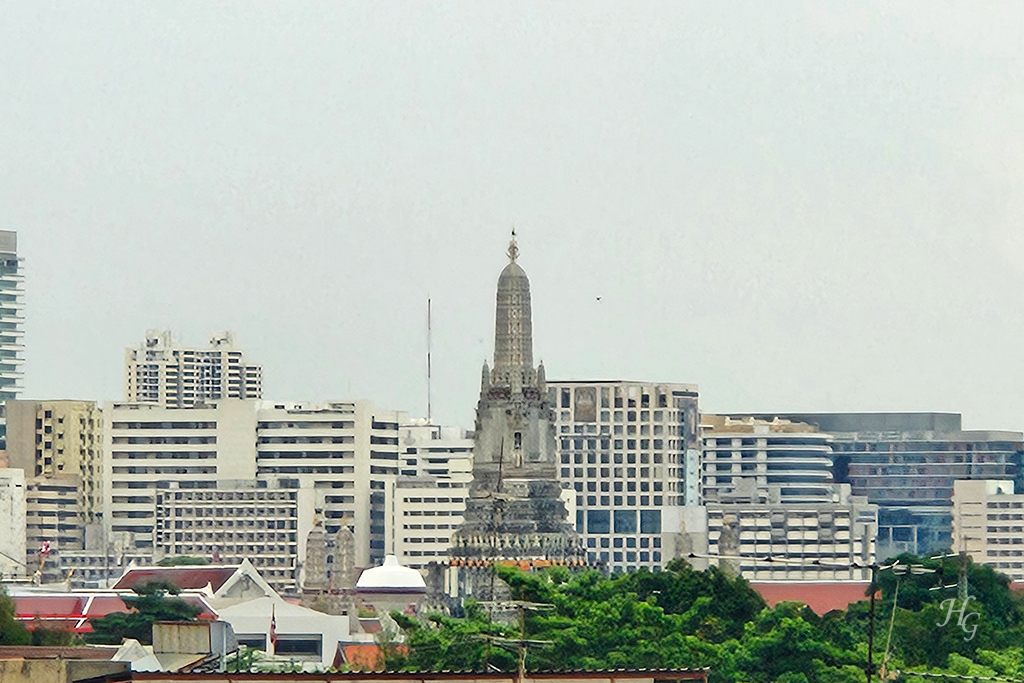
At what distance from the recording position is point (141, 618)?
438ft

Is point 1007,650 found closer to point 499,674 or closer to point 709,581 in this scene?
point 709,581

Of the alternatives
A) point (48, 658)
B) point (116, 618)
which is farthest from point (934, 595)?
point (48, 658)

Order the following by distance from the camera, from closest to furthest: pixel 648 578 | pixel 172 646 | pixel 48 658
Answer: pixel 48 658 → pixel 172 646 → pixel 648 578

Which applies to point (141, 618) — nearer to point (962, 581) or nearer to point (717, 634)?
point (717, 634)

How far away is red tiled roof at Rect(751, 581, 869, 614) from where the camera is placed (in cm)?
18146

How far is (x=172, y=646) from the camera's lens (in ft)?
250

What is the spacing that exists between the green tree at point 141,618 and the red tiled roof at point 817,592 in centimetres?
3382

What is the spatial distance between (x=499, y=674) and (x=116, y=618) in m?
79.1

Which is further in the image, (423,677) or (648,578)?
(648,578)

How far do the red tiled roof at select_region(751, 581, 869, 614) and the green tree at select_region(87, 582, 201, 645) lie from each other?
33817 mm

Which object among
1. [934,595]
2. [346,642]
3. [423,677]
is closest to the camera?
[423,677]

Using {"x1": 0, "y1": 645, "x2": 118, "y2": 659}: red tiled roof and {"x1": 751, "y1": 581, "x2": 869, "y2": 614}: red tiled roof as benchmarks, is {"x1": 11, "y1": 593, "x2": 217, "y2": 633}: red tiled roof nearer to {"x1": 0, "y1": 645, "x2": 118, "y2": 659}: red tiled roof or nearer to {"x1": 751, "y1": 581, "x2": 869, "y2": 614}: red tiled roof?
{"x1": 751, "y1": 581, "x2": 869, "y2": 614}: red tiled roof

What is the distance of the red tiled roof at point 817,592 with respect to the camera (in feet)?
595

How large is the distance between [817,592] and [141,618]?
6202 centimetres
